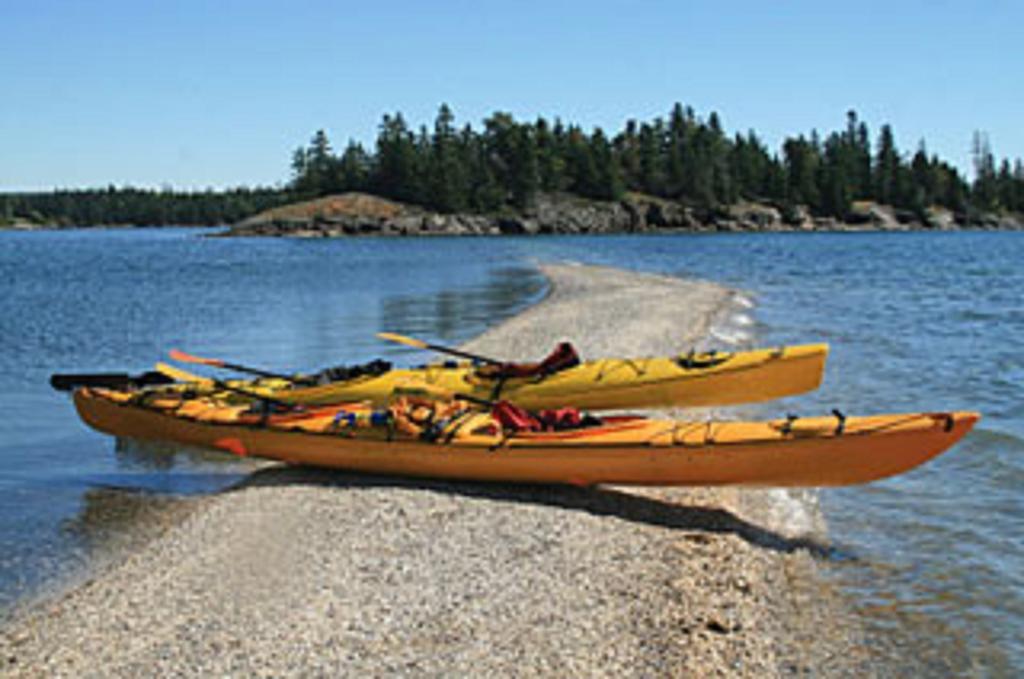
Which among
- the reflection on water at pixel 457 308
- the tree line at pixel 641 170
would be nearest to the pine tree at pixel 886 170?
the tree line at pixel 641 170

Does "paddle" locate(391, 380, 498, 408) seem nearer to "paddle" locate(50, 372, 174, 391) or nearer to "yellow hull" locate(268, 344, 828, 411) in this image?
"yellow hull" locate(268, 344, 828, 411)

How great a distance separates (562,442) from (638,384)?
2889 mm

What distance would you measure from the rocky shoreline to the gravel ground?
100 m

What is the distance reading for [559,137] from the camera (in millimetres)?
133000

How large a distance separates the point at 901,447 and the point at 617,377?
432cm

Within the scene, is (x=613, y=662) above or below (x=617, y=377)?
below

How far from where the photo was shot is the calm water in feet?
24.8

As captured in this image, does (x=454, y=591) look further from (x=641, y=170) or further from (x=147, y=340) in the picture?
(x=641, y=170)

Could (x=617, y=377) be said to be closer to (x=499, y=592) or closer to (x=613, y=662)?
(x=499, y=592)

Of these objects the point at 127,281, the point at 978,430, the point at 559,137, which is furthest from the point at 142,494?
the point at 559,137

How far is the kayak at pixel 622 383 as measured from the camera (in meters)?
11.5

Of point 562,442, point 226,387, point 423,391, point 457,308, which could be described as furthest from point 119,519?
point 457,308

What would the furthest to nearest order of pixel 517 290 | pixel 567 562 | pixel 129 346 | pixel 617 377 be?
pixel 517 290, pixel 129 346, pixel 617 377, pixel 567 562

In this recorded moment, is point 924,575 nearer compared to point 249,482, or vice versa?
point 924,575
